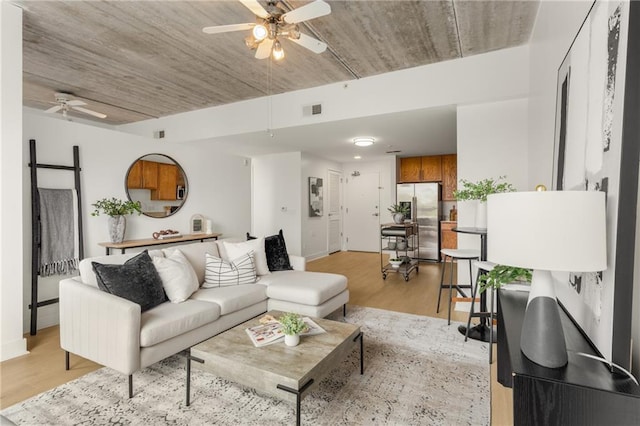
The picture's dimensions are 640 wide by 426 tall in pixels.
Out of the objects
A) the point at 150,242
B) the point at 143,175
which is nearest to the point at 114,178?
the point at 143,175

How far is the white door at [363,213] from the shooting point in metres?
7.97

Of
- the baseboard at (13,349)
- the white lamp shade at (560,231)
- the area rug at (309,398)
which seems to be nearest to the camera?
the white lamp shade at (560,231)

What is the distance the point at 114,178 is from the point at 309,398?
12.4ft

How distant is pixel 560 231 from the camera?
928mm

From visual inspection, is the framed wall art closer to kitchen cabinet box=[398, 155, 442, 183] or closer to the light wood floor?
the light wood floor

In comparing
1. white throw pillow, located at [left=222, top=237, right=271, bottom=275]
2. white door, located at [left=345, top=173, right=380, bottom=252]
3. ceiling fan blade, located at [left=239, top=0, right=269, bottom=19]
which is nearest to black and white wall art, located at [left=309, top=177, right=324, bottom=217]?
white door, located at [left=345, top=173, right=380, bottom=252]

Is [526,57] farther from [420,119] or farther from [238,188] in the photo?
[238,188]

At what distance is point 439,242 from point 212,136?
4956 mm

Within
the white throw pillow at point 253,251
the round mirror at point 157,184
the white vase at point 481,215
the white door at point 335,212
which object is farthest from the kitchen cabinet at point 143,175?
→ the white vase at point 481,215

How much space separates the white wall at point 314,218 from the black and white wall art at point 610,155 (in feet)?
18.1

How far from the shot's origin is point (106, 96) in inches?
193

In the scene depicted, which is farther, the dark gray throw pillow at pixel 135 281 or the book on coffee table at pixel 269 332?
the dark gray throw pillow at pixel 135 281

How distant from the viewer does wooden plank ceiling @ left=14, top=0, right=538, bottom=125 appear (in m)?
2.73

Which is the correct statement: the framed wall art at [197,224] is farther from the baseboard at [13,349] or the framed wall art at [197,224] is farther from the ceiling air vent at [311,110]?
the baseboard at [13,349]
